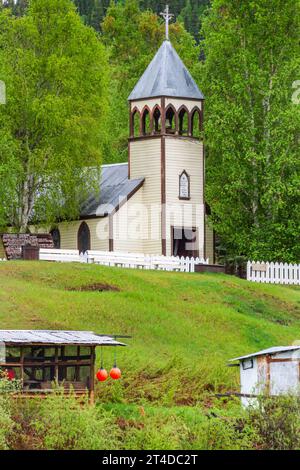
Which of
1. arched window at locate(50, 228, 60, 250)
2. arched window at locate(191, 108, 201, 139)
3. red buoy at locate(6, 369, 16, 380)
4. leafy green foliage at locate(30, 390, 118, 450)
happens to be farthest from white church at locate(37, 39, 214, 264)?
leafy green foliage at locate(30, 390, 118, 450)

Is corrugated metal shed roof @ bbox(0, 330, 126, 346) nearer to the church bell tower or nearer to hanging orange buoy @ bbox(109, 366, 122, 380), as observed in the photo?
hanging orange buoy @ bbox(109, 366, 122, 380)

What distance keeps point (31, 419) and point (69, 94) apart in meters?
34.7

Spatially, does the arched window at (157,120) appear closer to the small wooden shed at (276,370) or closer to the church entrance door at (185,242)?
the church entrance door at (185,242)

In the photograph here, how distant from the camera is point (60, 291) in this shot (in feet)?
206

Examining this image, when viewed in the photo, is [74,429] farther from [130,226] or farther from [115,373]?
[130,226]

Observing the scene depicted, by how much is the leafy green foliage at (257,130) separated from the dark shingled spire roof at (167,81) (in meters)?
1.30

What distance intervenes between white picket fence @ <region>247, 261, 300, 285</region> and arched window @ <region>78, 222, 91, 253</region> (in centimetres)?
925

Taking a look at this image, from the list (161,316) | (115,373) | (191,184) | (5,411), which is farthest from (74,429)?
(191,184)

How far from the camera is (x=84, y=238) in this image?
7831 cm

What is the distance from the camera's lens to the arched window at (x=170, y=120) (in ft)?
253

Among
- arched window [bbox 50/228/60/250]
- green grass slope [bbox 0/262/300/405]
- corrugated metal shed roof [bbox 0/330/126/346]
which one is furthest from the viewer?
arched window [bbox 50/228/60/250]

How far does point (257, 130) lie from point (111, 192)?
8.04 metres

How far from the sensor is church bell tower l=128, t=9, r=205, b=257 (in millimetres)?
76438

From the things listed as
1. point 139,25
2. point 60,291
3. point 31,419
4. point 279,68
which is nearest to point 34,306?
point 60,291
